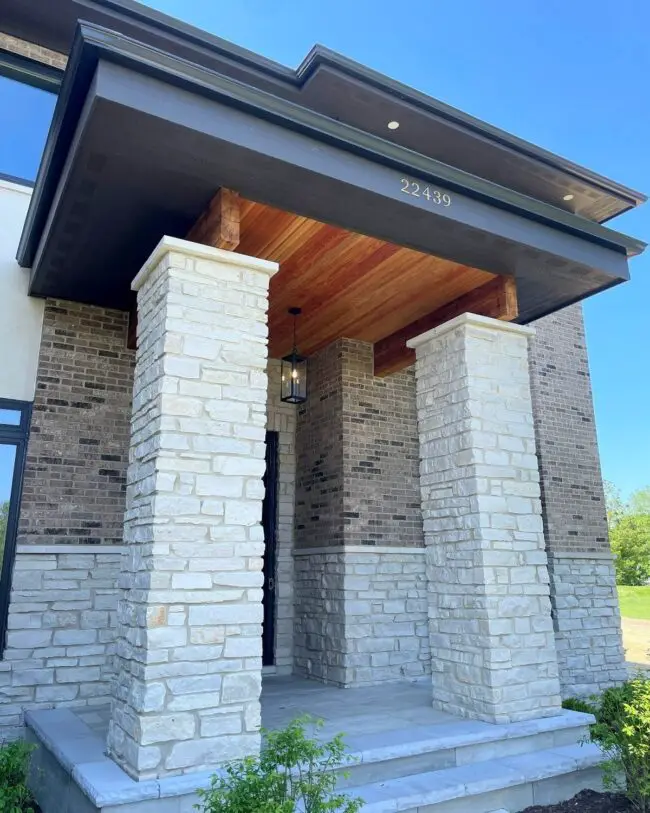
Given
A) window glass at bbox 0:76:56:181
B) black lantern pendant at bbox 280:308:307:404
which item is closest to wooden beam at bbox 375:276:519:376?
black lantern pendant at bbox 280:308:307:404

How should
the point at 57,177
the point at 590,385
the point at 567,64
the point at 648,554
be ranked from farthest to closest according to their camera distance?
the point at 648,554 < the point at 567,64 < the point at 590,385 < the point at 57,177

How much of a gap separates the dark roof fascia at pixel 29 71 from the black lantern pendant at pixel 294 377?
10.2 ft

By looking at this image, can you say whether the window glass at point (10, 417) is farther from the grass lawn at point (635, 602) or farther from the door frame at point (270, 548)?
the grass lawn at point (635, 602)

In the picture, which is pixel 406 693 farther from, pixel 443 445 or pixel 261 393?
pixel 261 393

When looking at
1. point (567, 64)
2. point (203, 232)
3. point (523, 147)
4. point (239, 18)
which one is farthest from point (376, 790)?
point (567, 64)

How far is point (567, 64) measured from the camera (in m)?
20.8

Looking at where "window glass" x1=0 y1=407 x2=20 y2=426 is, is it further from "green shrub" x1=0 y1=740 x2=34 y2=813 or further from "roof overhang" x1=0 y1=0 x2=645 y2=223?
"roof overhang" x1=0 y1=0 x2=645 y2=223

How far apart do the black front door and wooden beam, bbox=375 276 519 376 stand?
1576 mm

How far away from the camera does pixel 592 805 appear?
3.87m

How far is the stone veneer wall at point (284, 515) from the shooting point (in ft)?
22.2

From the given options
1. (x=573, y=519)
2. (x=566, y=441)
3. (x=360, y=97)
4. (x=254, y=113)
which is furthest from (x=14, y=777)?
(x=566, y=441)

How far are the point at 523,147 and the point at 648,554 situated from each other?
28524 mm

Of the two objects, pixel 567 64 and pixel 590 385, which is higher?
pixel 567 64

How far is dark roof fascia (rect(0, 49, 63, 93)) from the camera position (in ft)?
18.9
